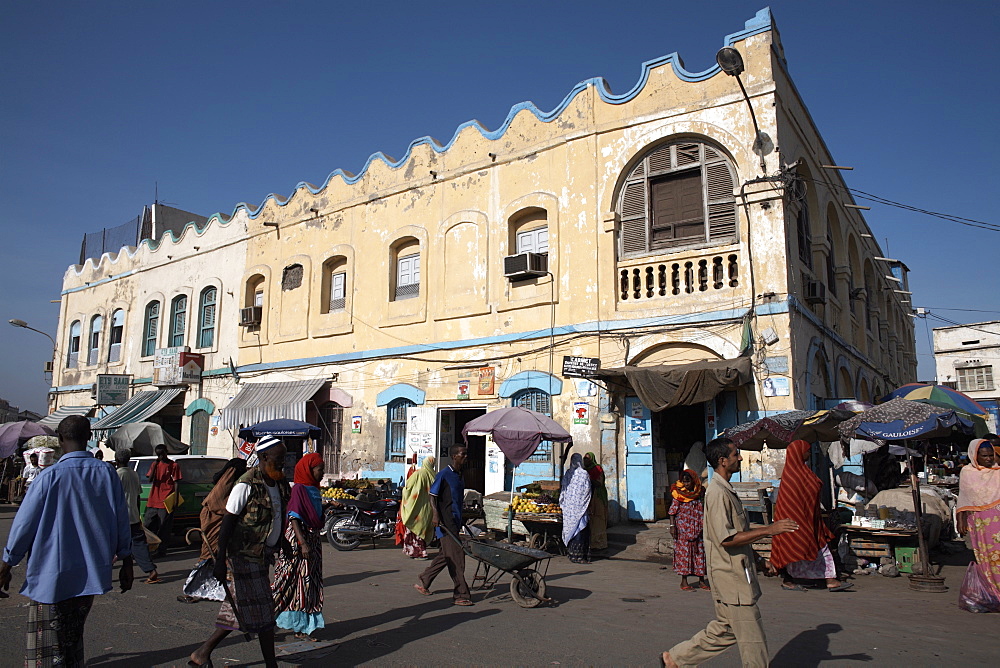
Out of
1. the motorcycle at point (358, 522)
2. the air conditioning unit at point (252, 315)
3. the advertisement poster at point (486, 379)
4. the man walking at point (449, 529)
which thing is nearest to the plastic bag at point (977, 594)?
the man walking at point (449, 529)

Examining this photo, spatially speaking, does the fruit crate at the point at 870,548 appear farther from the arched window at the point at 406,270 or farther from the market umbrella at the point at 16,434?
the market umbrella at the point at 16,434

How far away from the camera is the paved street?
5652 mm

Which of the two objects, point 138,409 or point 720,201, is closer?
point 720,201

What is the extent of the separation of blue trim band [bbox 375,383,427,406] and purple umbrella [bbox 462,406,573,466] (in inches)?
159

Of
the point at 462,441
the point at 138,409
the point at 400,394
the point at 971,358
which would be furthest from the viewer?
the point at 971,358

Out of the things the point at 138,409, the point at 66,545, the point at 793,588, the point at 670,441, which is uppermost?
the point at 138,409

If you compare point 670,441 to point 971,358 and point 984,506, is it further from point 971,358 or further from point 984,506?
point 971,358

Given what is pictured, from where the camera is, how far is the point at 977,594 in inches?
287

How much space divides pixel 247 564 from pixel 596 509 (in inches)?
277

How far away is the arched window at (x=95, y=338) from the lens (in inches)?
1005

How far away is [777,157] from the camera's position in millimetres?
11945

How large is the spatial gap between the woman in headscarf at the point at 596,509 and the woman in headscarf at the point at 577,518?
0.88 ft

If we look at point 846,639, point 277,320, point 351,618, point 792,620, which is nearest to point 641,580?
point 792,620

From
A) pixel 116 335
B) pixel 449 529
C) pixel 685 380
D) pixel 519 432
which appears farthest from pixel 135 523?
pixel 116 335
